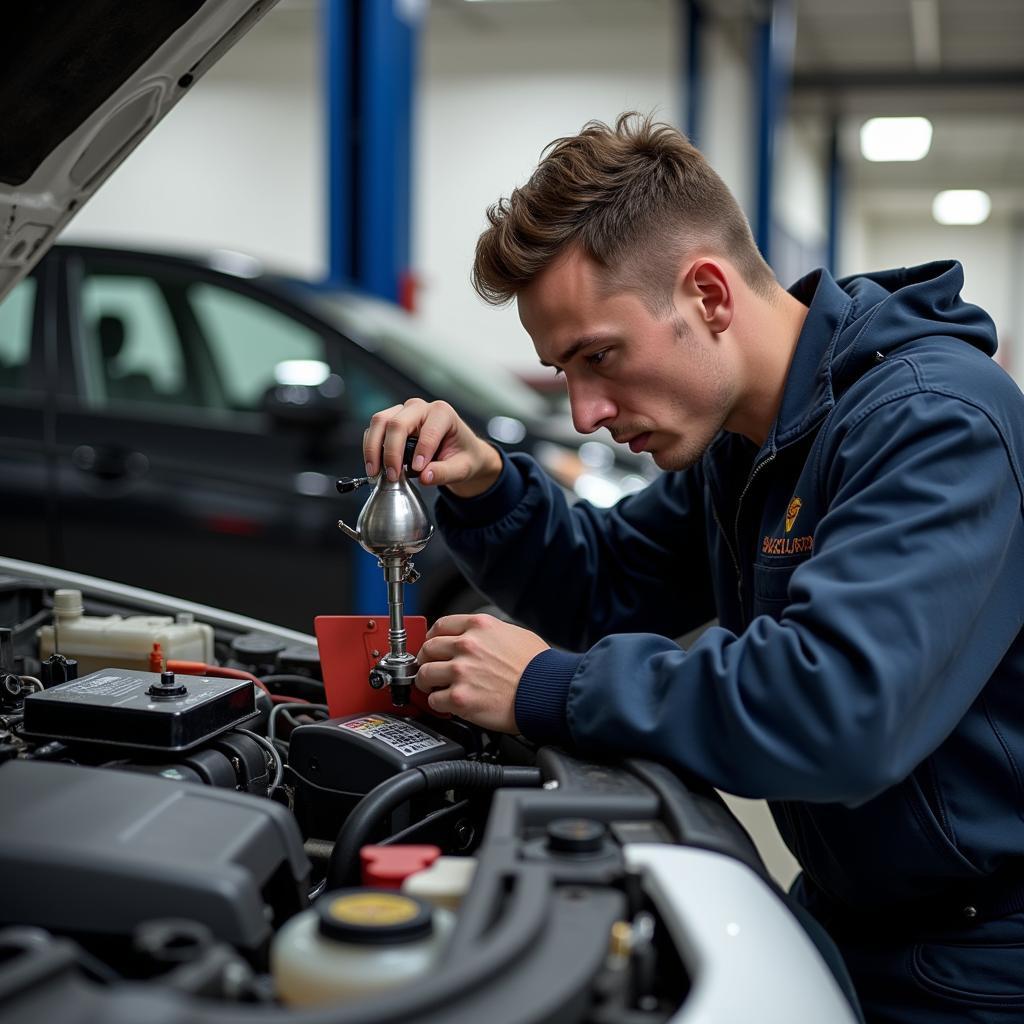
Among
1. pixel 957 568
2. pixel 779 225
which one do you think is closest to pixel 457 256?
pixel 779 225

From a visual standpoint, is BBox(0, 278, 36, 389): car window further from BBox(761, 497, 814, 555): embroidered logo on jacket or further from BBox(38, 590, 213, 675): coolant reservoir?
BBox(761, 497, 814, 555): embroidered logo on jacket

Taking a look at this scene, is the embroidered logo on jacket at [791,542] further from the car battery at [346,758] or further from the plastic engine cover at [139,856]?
the plastic engine cover at [139,856]

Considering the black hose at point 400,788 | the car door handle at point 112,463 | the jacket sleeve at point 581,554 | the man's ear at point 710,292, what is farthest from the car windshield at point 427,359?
the black hose at point 400,788

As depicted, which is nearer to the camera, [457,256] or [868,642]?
[868,642]

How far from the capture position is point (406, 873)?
1.04 m

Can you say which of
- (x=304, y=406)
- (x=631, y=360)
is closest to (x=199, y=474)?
(x=304, y=406)

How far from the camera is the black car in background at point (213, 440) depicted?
3525 mm

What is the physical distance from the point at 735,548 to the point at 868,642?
1.95 ft

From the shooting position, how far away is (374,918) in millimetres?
896

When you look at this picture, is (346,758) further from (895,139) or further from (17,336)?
(895,139)

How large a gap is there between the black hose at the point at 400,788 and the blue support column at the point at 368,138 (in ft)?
12.9

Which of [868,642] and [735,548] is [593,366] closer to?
[735,548]

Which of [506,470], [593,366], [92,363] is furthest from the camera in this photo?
[92,363]

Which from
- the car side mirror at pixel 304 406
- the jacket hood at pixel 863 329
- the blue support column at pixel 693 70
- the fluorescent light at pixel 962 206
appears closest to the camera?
the jacket hood at pixel 863 329
